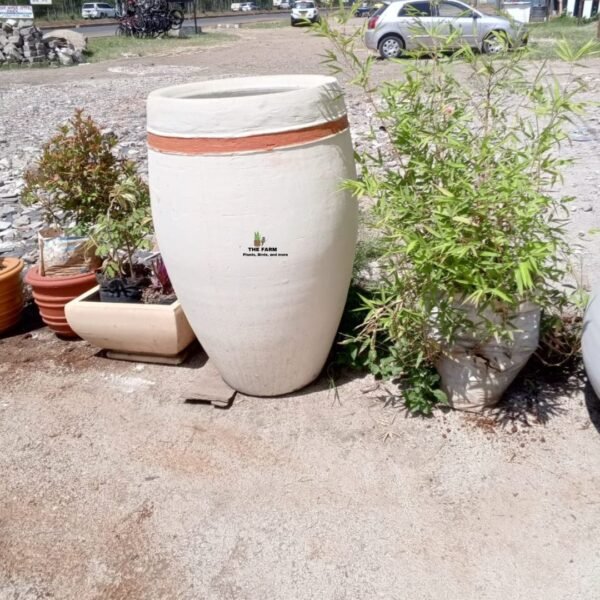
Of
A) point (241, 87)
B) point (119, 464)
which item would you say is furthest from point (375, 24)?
point (119, 464)

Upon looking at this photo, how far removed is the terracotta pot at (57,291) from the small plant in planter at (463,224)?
170cm

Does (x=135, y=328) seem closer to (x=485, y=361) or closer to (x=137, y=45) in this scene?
(x=485, y=361)

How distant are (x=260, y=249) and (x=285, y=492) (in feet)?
3.04

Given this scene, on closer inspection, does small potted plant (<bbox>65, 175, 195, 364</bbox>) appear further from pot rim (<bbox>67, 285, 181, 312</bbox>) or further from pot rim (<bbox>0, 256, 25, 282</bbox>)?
pot rim (<bbox>0, 256, 25, 282</bbox>)

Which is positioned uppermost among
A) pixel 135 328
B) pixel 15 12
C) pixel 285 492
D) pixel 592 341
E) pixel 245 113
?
pixel 15 12

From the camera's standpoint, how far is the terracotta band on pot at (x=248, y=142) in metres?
2.40

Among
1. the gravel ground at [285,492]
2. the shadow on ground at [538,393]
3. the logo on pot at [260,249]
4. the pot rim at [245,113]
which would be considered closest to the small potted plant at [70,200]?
the gravel ground at [285,492]

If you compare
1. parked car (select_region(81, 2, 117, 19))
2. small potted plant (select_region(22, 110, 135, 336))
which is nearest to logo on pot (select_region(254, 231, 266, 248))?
small potted plant (select_region(22, 110, 135, 336))

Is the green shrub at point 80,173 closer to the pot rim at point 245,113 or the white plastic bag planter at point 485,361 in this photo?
the pot rim at point 245,113

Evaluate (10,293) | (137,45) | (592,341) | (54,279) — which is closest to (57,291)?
(54,279)

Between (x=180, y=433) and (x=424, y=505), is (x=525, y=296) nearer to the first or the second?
(x=424, y=505)

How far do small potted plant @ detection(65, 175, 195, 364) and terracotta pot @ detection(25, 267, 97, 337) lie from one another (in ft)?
0.29

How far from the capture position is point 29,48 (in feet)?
62.6

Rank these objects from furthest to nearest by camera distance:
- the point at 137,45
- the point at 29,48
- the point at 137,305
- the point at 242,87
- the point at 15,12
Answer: the point at 137,45 < the point at 15,12 < the point at 29,48 < the point at 137,305 < the point at 242,87
